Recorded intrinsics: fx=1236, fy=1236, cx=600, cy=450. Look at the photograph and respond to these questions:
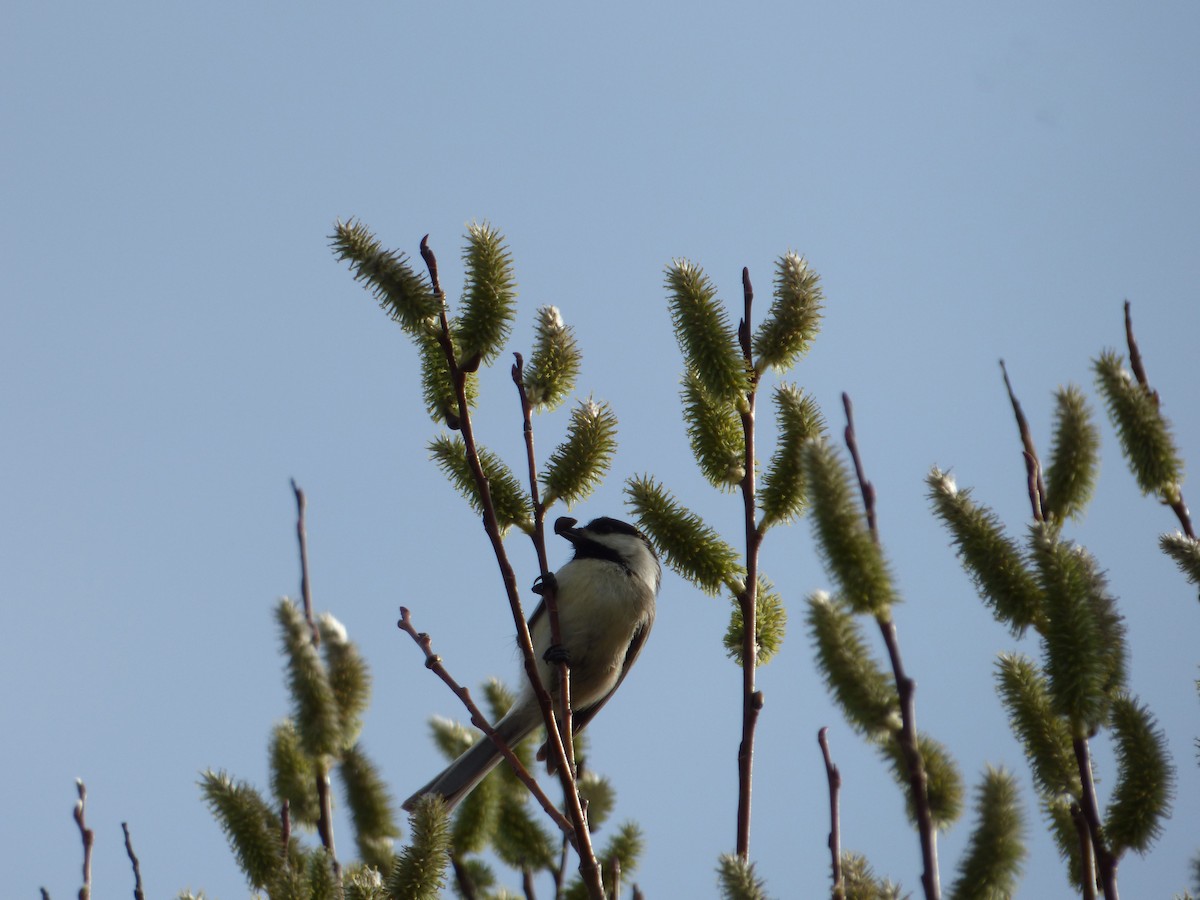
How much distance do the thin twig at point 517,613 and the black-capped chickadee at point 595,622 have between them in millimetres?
2043

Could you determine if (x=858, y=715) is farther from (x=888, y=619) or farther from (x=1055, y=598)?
(x=1055, y=598)

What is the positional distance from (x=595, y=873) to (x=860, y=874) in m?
0.60

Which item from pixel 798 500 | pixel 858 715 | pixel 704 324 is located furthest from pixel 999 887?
pixel 704 324

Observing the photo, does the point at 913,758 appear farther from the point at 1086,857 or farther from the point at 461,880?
the point at 461,880

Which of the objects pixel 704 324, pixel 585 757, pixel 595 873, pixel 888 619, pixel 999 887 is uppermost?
pixel 704 324

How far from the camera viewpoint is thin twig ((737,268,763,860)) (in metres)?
2.99

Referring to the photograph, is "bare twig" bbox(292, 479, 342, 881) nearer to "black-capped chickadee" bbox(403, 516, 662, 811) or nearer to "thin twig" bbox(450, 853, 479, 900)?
"thin twig" bbox(450, 853, 479, 900)

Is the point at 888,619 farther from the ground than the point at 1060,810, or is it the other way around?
the point at 888,619

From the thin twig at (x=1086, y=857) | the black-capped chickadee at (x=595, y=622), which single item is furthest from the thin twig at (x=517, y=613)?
the black-capped chickadee at (x=595, y=622)

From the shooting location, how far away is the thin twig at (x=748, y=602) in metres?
2.99

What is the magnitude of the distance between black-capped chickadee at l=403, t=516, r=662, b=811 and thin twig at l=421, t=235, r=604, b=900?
204cm

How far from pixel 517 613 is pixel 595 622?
2.58m

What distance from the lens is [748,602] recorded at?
3.21 meters

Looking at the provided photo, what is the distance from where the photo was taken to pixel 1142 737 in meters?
2.54
